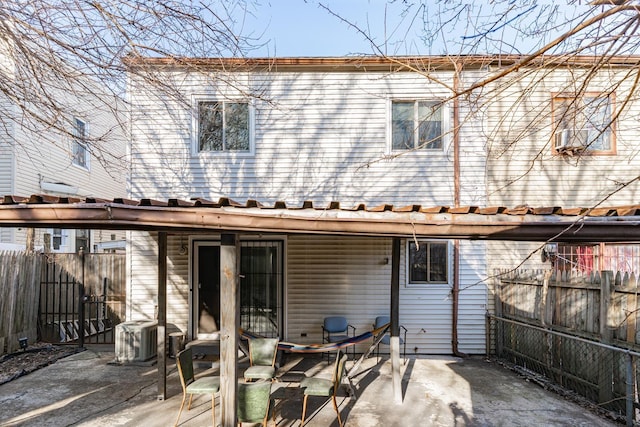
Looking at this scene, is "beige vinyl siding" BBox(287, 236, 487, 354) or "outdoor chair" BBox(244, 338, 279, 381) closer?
"outdoor chair" BBox(244, 338, 279, 381)

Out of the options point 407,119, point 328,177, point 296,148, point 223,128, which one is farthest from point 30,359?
point 407,119

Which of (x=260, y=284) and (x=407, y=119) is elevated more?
(x=407, y=119)

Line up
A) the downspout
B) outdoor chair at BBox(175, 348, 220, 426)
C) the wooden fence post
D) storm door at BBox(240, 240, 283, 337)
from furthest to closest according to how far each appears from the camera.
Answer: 1. storm door at BBox(240, 240, 283, 337)
2. the downspout
3. the wooden fence post
4. outdoor chair at BBox(175, 348, 220, 426)

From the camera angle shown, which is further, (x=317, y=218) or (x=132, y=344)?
(x=132, y=344)

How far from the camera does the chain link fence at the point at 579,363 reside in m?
4.21

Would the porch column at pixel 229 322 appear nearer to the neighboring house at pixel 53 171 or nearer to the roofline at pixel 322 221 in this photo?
the roofline at pixel 322 221

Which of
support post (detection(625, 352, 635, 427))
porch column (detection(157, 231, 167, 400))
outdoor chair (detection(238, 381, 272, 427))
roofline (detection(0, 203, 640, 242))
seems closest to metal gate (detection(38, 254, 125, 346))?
porch column (detection(157, 231, 167, 400))

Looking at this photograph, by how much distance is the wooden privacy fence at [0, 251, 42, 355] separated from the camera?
274 inches

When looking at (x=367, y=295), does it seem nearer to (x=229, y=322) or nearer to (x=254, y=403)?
(x=254, y=403)

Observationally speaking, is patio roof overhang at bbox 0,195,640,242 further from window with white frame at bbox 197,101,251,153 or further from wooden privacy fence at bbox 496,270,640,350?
Answer: window with white frame at bbox 197,101,251,153

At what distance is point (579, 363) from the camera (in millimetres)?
5055

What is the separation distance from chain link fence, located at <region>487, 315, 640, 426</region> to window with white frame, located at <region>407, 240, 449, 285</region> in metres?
1.22

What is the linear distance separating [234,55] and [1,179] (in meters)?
7.99

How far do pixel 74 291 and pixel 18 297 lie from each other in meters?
0.92
